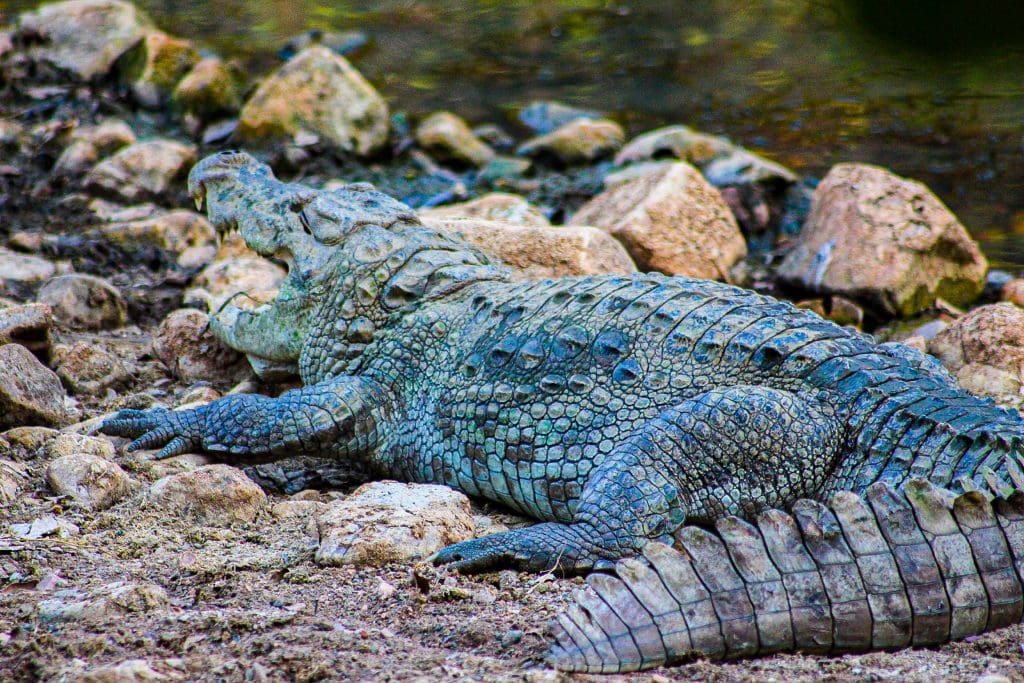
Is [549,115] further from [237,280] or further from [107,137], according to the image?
[237,280]

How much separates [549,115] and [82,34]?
484cm

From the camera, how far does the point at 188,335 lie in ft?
16.5

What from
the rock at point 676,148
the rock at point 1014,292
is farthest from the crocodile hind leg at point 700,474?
Result: the rock at point 676,148

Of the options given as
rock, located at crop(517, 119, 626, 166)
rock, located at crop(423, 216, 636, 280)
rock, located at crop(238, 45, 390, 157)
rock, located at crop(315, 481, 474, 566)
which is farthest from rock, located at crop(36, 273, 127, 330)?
rock, located at crop(517, 119, 626, 166)

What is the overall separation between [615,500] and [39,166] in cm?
695

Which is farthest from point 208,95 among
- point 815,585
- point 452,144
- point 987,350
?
point 815,585

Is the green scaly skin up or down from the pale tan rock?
up

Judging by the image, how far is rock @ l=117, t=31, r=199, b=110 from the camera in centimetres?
1012

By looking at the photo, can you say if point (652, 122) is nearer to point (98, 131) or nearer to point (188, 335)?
point (98, 131)

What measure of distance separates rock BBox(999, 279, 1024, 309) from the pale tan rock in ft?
18.3

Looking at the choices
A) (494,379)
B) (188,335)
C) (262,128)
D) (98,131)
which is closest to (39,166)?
(98,131)

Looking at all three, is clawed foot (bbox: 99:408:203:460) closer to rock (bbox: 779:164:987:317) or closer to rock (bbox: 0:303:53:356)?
rock (bbox: 0:303:53:356)

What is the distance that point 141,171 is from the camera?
7973 millimetres

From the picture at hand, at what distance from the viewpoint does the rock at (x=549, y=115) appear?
10.6m
